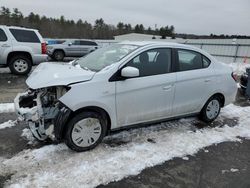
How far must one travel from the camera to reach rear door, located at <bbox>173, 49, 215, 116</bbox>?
459 cm

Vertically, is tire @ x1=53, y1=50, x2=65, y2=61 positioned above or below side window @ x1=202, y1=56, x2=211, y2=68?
below

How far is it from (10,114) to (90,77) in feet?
8.89

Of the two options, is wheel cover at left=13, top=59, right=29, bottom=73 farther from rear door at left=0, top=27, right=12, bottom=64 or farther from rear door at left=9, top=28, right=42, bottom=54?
rear door at left=9, top=28, right=42, bottom=54

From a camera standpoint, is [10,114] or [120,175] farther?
[10,114]

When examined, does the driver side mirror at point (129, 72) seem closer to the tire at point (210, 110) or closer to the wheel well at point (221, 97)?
the tire at point (210, 110)

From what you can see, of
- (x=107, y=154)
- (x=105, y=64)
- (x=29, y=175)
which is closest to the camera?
(x=29, y=175)

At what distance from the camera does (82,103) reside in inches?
139

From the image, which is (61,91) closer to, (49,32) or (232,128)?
(232,128)

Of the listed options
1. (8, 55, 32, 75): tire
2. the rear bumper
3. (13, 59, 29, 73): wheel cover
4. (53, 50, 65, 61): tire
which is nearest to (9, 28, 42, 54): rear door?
the rear bumper

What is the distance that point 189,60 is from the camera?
4.84m

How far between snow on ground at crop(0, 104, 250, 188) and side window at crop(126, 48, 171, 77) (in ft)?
3.95

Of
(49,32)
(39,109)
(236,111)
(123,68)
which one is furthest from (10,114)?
(49,32)

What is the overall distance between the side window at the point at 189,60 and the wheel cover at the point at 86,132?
1.97 meters

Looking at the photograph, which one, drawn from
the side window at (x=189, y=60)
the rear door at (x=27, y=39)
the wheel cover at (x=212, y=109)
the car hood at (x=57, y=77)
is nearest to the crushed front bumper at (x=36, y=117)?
the car hood at (x=57, y=77)
